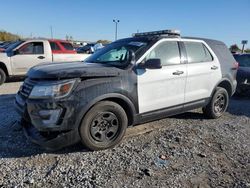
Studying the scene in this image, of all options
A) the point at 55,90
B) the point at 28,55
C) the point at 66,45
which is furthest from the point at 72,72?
the point at 66,45

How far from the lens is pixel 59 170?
3619mm

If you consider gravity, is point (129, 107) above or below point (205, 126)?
above

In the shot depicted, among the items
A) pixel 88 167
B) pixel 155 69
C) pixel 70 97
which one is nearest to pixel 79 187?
pixel 88 167

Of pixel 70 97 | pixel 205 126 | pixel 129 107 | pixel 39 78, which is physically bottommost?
pixel 205 126

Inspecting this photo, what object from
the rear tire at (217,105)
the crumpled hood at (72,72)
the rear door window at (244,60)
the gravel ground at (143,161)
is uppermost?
the crumpled hood at (72,72)

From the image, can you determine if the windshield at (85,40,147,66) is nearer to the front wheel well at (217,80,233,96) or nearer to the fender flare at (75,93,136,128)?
the fender flare at (75,93,136,128)

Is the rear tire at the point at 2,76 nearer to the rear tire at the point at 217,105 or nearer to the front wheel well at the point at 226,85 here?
the rear tire at the point at 217,105

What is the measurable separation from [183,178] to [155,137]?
1.45 meters

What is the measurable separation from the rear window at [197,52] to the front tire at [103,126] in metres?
2.00

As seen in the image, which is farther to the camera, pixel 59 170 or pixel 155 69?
pixel 155 69

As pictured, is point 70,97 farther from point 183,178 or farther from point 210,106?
point 210,106

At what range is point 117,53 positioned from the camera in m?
5.09

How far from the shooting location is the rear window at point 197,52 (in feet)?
17.8

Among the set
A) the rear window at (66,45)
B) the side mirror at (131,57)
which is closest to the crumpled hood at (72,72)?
the side mirror at (131,57)
